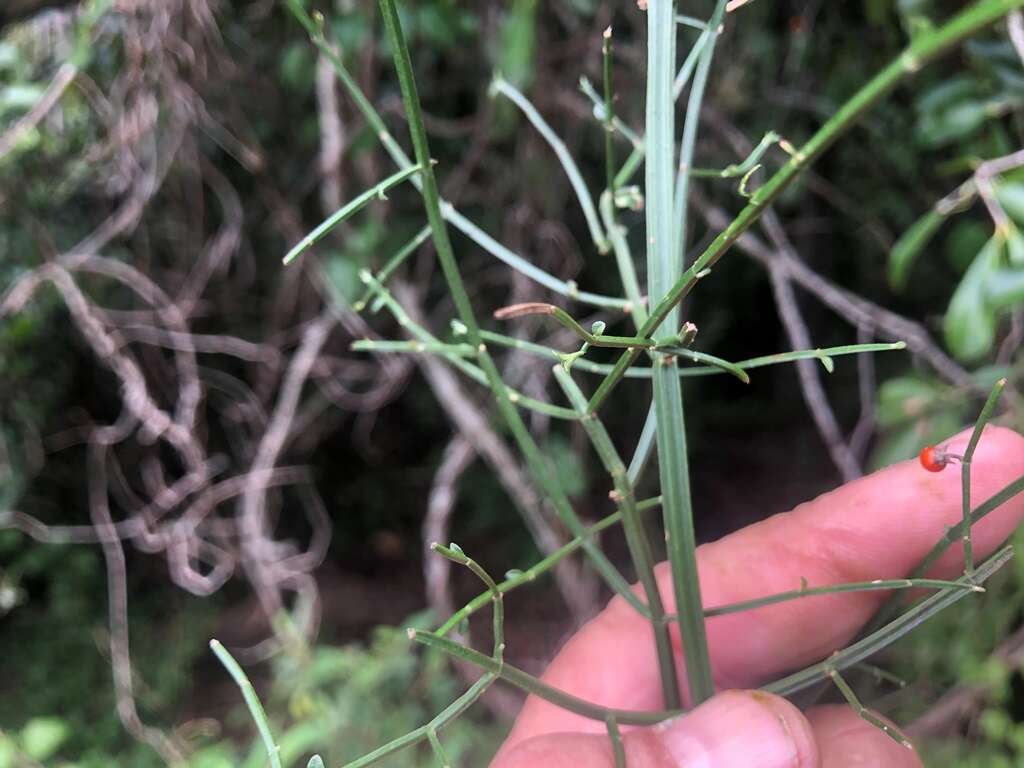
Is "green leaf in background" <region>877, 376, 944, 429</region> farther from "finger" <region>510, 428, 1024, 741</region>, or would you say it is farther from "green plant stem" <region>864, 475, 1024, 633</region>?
"green plant stem" <region>864, 475, 1024, 633</region>

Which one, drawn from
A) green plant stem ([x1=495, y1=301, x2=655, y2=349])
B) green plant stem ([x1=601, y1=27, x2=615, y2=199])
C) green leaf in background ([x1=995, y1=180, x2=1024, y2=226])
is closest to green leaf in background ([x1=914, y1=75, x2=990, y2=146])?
green leaf in background ([x1=995, y1=180, x2=1024, y2=226])

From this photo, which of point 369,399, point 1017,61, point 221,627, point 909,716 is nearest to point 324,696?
point 369,399

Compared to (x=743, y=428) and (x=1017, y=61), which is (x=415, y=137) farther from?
(x=743, y=428)

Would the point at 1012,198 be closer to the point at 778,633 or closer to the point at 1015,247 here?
the point at 1015,247

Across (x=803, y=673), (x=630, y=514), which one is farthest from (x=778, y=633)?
(x=630, y=514)

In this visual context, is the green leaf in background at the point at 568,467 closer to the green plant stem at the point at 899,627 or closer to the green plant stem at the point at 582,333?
the green plant stem at the point at 899,627

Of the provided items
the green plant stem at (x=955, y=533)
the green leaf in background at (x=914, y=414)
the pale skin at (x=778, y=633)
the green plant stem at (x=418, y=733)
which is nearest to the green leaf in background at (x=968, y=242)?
the green leaf in background at (x=914, y=414)

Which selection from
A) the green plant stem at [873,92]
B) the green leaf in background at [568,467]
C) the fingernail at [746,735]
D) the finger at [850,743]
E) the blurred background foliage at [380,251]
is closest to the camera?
the green plant stem at [873,92]

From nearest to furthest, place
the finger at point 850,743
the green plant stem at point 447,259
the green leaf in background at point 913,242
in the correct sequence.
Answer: the green plant stem at point 447,259
the finger at point 850,743
the green leaf in background at point 913,242
